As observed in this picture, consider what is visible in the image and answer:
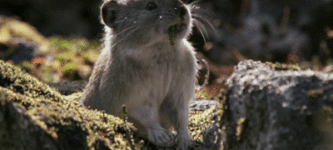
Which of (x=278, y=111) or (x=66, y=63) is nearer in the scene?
(x=278, y=111)

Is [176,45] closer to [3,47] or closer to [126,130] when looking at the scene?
[126,130]

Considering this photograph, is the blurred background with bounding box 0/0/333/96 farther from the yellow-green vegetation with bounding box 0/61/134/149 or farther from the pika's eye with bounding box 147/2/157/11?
the yellow-green vegetation with bounding box 0/61/134/149

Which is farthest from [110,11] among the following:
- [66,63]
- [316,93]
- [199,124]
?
[66,63]

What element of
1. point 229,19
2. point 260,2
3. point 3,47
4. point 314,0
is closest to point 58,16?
point 3,47

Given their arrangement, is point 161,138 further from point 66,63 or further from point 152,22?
point 66,63

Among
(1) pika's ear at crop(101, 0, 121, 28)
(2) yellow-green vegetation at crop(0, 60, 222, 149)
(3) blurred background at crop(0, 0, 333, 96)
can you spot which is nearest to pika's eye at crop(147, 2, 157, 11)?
(1) pika's ear at crop(101, 0, 121, 28)

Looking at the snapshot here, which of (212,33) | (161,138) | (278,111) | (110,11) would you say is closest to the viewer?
(278,111)
